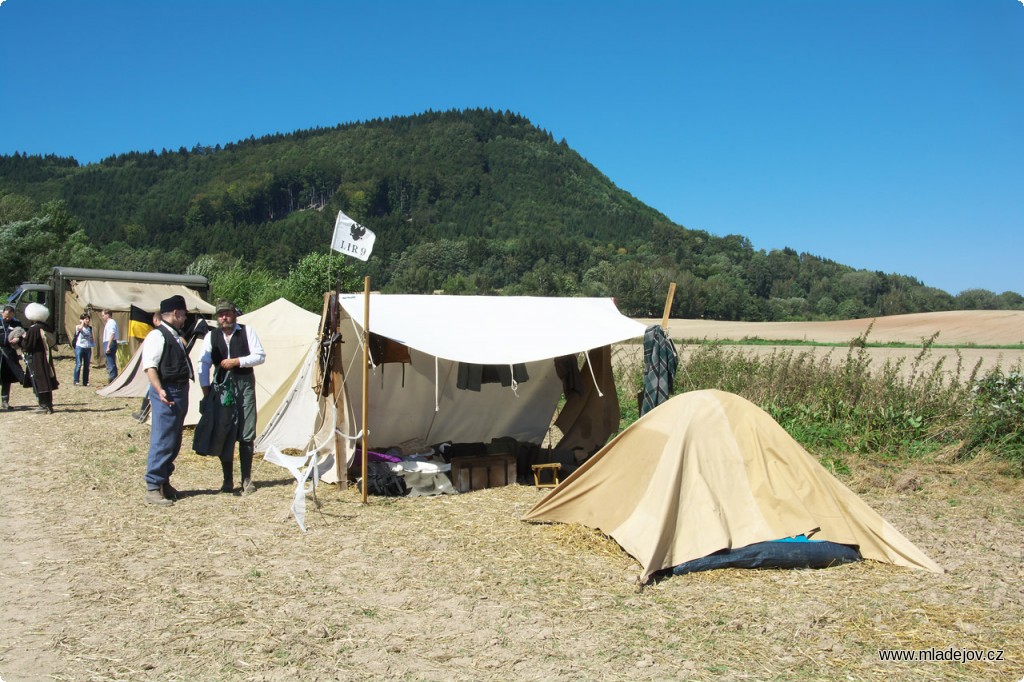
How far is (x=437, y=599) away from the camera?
14.9 ft

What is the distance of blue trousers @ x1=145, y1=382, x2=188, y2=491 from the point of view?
6.37m

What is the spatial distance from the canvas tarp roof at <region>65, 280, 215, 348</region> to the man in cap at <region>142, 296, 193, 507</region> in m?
13.7

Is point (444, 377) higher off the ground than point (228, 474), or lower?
higher

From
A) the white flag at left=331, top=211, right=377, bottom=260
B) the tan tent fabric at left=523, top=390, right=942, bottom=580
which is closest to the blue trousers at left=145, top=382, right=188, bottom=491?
the white flag at left=331, top=211, right=377, bottom=260

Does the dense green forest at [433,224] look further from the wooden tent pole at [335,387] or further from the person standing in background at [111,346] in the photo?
the wooden tent pole at [335,387]

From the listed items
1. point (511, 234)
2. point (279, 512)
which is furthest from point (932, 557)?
point (511, 234)

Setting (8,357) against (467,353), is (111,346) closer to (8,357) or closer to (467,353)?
(8,357)

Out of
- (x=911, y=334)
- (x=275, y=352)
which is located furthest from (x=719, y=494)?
(x=911, y=334)

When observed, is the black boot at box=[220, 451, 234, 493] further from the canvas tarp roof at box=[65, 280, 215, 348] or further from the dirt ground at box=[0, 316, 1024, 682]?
the canvas tarp roof at box=[65, 280, 215, 348]

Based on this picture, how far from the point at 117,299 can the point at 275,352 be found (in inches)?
456

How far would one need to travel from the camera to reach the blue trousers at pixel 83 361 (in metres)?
14.8

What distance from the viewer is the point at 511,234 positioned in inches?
3866

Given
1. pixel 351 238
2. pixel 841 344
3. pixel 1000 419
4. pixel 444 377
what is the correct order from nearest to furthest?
pixel 351 238 < pixel 1000 419 < pixel 444 377 < pixel 841 344

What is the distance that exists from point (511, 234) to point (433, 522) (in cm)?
9314
